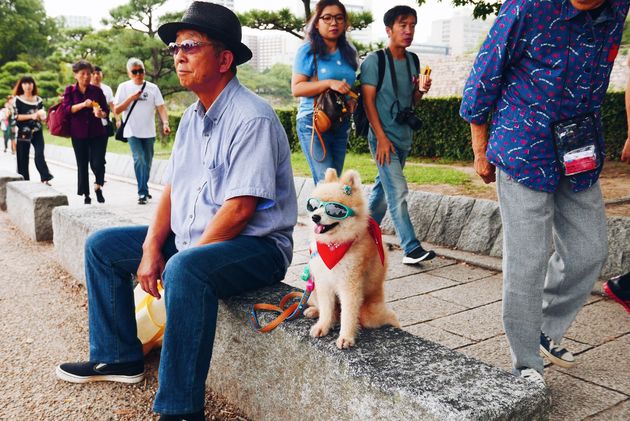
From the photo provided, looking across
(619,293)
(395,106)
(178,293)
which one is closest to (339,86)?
(395,106)

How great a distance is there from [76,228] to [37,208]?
2239mm

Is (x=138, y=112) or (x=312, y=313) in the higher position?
(x=138, y=112)

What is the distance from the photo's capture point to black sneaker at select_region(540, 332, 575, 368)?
2904mm

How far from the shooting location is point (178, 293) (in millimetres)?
2332

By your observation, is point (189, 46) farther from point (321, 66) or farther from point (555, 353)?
point (555, 353)

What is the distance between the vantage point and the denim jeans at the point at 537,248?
97.8 inches

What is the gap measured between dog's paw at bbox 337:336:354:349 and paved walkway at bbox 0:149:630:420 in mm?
1088

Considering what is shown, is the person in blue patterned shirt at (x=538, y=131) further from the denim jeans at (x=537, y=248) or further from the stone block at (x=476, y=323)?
the stone block at (x=476, y=323)

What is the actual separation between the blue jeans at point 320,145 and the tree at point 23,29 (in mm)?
58337

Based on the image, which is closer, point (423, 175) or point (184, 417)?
point (184, 417)

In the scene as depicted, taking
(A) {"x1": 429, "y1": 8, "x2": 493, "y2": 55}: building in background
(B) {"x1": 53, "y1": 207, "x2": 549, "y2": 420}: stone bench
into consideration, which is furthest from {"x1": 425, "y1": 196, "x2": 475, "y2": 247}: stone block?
(A) {"x1": 429, "y1": 8, "x2": 493, "y2": 55}: building in background

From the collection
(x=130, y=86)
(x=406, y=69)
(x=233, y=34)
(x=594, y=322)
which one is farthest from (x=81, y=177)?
(x=594, y=322)

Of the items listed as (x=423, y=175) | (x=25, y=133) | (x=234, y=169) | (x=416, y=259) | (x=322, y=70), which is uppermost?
(x=322, y=70)

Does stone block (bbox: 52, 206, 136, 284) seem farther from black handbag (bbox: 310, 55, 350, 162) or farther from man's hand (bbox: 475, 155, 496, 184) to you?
man's hand (bbox: 475, 155, 496, 184)
